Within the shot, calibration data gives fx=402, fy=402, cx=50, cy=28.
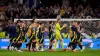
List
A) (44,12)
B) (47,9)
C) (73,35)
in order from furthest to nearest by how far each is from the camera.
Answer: (47,9), (44,12), (73,35)

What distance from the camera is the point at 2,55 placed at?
20016 millimetres

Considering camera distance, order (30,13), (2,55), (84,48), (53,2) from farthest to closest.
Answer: (53,2) < (30,13) < (84,48) < (2,55)

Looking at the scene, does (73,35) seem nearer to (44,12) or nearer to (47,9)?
(44,12)

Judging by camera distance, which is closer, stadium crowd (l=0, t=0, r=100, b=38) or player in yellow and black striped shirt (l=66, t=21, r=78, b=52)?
player in yellow and black striped shirt (l=66, t=21, r=78, b=52)

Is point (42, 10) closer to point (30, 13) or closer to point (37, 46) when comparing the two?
point (30, 13)

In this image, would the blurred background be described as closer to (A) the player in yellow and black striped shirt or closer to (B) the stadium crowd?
(B) the stadium crowd

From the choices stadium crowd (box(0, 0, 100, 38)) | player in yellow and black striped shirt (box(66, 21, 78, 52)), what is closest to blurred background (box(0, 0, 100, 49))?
stadium crowd (box(0, 0, 100, 38))

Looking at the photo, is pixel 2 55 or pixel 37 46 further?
pixel 37 46

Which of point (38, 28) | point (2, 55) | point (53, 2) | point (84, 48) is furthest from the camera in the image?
point (53, 2)

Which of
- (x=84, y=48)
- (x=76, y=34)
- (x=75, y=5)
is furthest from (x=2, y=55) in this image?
(x=75, y=5)

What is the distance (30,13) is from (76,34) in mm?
10570

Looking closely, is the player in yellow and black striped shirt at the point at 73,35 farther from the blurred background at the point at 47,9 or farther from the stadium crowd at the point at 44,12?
the stadium crowd at the point at 44,12

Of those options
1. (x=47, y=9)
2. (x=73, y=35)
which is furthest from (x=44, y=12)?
(x=73, y=35)

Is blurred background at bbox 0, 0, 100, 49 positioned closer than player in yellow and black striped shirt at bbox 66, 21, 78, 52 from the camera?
No
